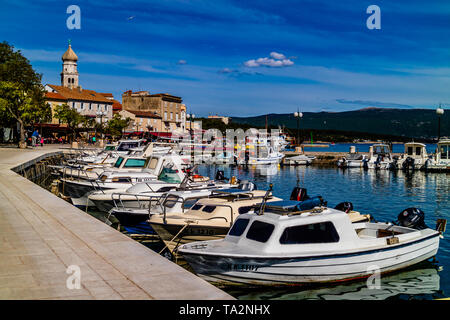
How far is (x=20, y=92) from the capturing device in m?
50.6

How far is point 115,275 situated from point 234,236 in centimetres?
483

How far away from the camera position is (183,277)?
7.61m

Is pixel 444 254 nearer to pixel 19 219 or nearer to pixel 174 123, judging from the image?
pixel 19 219

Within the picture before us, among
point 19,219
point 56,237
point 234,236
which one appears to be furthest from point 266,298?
point 19,219

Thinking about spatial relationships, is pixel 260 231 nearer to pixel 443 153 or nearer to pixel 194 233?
pixel 194 233

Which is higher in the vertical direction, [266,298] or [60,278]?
[60,278]

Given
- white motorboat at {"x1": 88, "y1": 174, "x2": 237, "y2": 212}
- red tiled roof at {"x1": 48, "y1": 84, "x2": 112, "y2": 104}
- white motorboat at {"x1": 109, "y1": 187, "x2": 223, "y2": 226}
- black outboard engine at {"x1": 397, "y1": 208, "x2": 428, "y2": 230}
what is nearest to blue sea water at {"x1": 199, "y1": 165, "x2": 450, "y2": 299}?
black outboard engine at {"x1": 397, "y1": 208, "x2": 428, "y2": 230}

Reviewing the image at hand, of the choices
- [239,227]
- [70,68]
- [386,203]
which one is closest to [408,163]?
[386,203]

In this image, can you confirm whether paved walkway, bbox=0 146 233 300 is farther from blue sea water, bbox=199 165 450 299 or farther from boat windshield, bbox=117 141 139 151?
boat windshield, bbox=117 141 139 151

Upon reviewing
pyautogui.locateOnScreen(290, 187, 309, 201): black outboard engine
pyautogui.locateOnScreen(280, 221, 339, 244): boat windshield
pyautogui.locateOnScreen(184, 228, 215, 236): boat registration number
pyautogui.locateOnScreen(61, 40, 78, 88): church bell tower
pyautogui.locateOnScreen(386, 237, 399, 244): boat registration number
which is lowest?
pyautogui.locateOnScreen(386, 237, 399, 244): boat registration number

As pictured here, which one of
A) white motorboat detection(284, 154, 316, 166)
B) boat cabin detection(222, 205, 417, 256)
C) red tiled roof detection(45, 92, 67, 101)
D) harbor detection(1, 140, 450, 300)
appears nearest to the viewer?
harbor detection(1, 140, 450, 300)

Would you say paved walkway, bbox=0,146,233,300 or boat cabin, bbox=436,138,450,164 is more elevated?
boat cabin, bbox=436,138,450,164

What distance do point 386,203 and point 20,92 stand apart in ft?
133

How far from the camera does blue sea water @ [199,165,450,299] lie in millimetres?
12109
